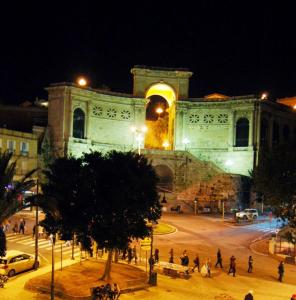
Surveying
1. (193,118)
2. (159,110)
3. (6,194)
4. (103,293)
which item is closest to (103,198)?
(103,293)

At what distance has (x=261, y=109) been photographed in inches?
2707

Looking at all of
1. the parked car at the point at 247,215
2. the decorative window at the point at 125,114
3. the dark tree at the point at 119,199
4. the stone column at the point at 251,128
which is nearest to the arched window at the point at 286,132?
the stone column at the point at 251,128

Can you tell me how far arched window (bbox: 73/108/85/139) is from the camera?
217ft

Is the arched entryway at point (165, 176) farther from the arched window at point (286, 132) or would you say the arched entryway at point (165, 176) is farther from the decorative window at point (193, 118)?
the arched window at point (286, 132)

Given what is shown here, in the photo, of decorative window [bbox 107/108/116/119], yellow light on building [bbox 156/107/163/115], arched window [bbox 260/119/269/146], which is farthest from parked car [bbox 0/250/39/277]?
yellow light on building [bbox 156/107/163/115]

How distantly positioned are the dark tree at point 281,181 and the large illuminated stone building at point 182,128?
2102 centimetres

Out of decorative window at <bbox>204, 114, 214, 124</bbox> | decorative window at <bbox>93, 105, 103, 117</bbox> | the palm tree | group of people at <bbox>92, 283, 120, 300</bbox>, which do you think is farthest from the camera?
decorative window at <bbox>204, 114, 214, 124</bbox>

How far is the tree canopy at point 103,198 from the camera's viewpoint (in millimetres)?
25078

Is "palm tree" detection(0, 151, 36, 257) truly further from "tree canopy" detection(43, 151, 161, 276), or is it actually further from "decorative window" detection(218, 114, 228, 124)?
"decorative window" detection(218, 114, 228, 124)

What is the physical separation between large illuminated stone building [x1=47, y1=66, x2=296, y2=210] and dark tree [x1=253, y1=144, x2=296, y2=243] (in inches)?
828

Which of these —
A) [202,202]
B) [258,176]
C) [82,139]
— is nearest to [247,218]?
[202,202]

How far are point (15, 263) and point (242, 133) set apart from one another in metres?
49.0

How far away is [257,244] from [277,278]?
38.6 ft

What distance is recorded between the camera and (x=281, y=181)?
136 ft
